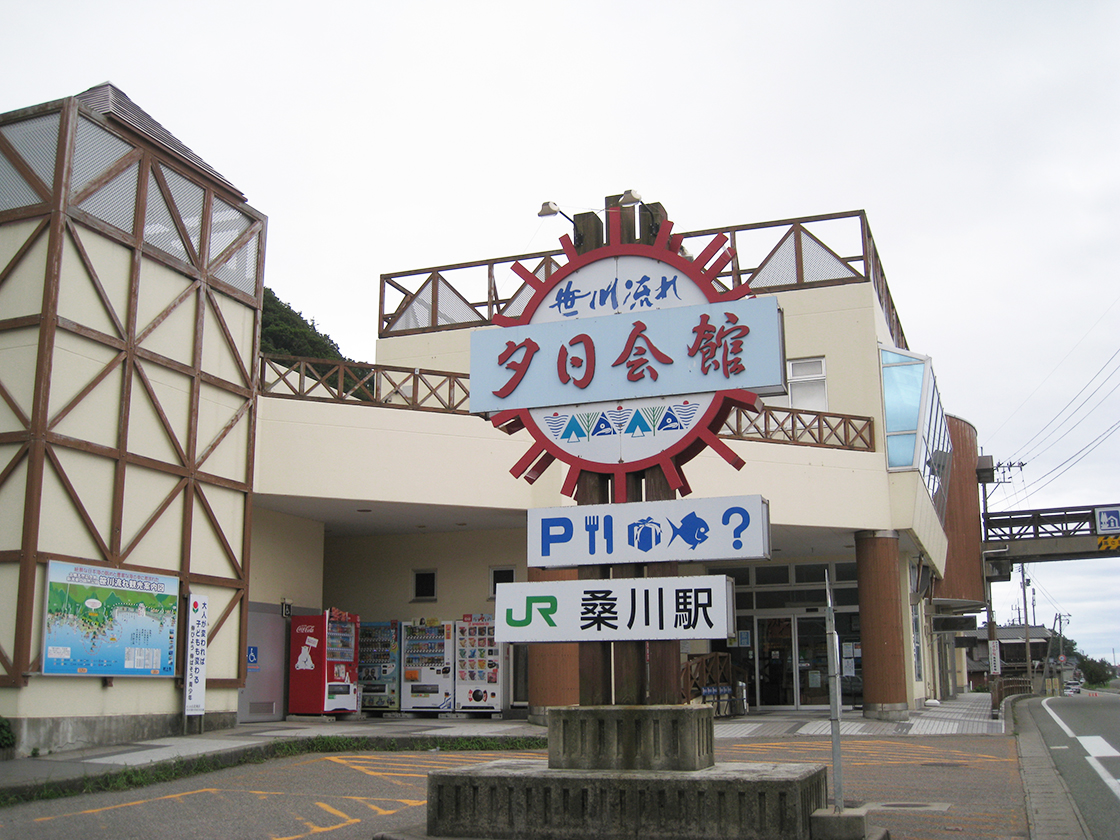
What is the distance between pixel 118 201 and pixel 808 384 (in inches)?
595

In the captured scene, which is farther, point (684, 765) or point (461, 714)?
point (461, 714)

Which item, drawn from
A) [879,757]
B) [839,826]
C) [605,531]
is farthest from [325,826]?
[879,757]

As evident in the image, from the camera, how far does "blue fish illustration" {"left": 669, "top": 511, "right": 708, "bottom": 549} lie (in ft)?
28.0

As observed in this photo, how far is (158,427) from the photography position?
15.5 metres

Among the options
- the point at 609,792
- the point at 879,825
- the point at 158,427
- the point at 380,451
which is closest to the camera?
the point at 609,792

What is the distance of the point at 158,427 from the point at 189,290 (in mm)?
2298

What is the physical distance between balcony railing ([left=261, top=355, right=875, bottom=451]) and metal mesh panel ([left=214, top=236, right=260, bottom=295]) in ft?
4.23

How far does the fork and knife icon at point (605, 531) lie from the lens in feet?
29.0

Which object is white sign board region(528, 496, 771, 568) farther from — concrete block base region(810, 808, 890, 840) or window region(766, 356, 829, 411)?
window region(766, 356, 829, 411)

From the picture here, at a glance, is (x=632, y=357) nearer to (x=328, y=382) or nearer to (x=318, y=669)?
(x=328, y=382)

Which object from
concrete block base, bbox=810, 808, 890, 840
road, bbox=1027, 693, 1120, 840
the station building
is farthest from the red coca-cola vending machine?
concrete block base, bbox=810, 808, 890, 840

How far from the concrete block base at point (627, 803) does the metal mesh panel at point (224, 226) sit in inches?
455

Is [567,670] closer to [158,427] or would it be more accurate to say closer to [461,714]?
[461,714]

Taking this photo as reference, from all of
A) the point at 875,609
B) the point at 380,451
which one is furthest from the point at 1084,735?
the point at 380,451
